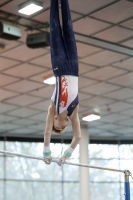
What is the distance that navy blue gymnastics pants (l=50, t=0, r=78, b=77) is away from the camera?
303 inches

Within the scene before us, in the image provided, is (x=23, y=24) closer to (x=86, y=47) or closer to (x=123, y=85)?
(x=86, y=47)

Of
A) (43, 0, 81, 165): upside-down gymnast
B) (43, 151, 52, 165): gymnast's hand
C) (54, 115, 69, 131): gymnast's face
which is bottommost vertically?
(43, 151, 52, 165): gymnast's hand

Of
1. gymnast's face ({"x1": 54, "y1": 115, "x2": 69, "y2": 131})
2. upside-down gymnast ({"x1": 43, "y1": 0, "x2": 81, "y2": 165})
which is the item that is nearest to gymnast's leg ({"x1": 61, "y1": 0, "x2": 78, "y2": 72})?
upside-down gymnast ({"x1": 43, "y1": 0, "x2": 81, "y2": 165})

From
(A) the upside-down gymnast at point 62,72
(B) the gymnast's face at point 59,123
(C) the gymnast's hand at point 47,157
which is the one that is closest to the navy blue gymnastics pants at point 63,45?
(A) the upside-down gymnast at point 62,72

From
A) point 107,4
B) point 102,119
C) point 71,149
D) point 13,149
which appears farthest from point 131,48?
point 13,149

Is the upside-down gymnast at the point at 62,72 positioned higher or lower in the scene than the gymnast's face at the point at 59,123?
higher

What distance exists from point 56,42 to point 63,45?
0.13m

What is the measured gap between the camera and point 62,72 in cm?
771

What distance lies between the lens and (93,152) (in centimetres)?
2286

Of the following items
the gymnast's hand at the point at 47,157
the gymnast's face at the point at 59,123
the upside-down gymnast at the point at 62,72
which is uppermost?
the upside-down gymnast at the point at 62,72

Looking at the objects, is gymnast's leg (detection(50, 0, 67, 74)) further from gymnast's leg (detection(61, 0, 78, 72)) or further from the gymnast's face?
the gymnast's face

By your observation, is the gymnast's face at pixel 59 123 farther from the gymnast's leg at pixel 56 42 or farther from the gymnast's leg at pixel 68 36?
the gymnast's leg at pixel 68 36

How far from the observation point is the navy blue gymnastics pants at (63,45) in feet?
25.2

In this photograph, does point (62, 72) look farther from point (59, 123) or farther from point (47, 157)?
point (47, 157)
